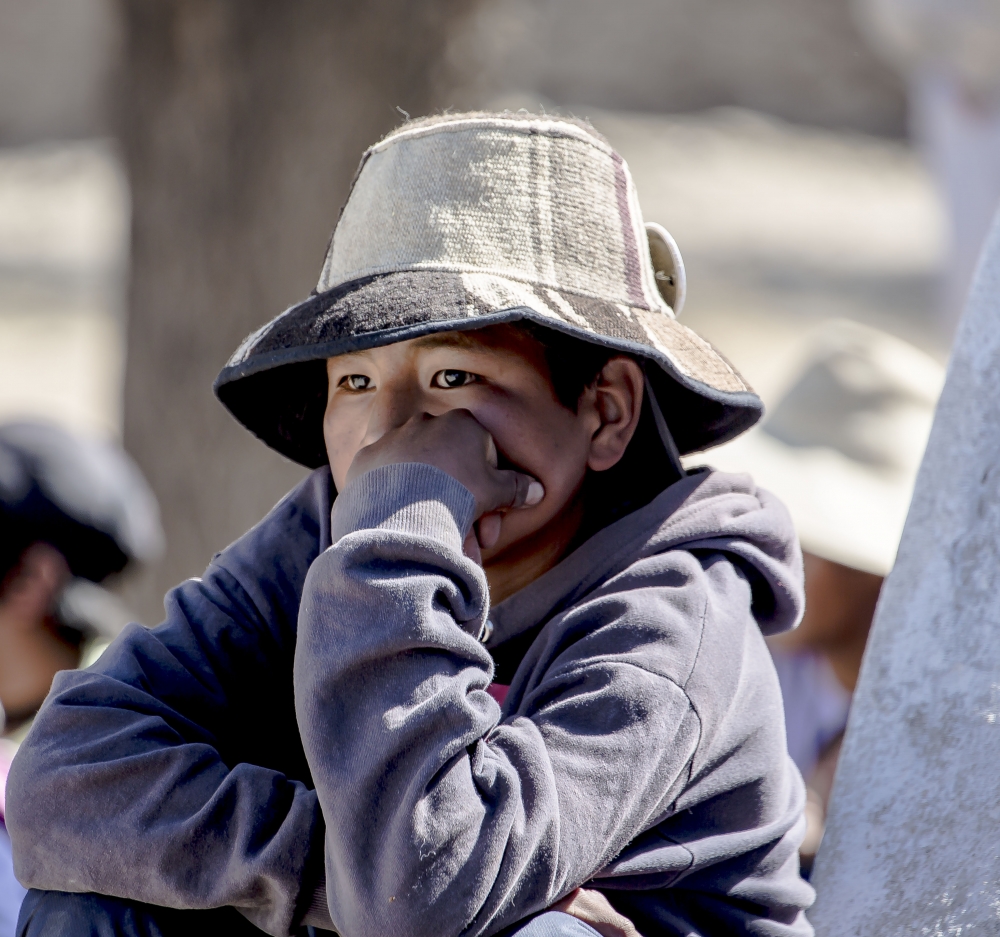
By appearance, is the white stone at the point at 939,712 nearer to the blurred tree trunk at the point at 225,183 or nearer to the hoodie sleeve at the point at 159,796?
the hoodie sleeve at the point at 159,796

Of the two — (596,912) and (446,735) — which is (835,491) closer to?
(596,912)

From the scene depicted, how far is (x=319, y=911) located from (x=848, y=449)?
214cm

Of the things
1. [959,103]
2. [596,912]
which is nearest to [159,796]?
[596,912]

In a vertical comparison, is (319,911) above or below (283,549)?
below

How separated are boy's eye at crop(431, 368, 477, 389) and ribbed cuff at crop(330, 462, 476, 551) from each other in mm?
201

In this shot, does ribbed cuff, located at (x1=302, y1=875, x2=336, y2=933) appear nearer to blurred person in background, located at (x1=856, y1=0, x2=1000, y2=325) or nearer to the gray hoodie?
the gray hoodie

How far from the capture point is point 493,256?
5.67 feet

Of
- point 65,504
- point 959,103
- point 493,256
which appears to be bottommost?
point 65,504

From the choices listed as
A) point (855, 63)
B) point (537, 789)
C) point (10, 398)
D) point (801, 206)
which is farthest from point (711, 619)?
point (855, 63)

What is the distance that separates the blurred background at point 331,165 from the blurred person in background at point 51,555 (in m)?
0.17

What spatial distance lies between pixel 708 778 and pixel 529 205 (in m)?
0.76

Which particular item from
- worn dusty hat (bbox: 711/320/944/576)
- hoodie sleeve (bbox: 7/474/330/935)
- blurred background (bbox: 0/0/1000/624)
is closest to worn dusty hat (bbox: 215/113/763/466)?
hoodie sleeve (bbox: 7/474/330/935)

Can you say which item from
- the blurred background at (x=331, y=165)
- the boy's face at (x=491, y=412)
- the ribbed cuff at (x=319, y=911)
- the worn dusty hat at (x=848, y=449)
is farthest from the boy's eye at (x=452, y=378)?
the blurred background at (x=331, y=165)

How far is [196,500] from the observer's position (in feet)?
16.6
